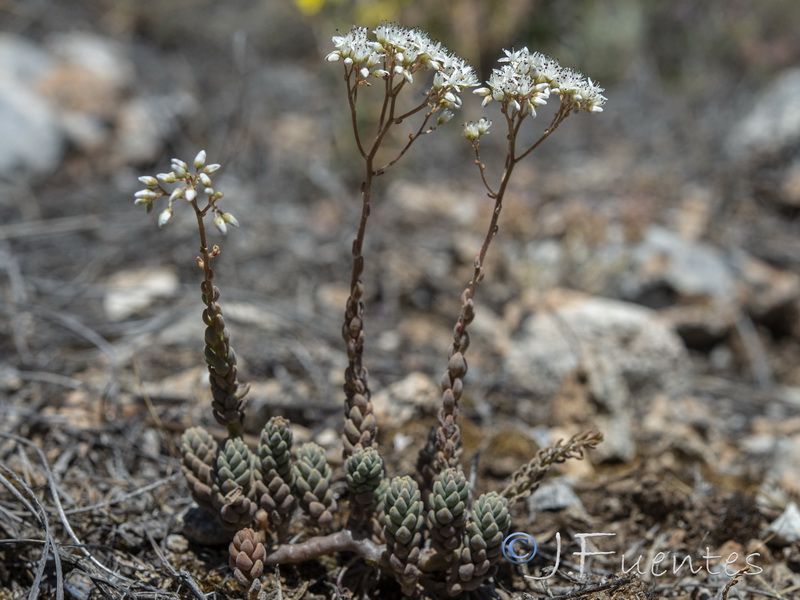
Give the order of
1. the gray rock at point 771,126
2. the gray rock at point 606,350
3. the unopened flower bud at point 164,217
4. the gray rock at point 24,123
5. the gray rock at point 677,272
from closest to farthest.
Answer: the unopened flower bud at point 164,217
the gray rock at point 606,350
the gray rock at point 677,272
the gray rock at point 24,123
the gray rock at point 771,126

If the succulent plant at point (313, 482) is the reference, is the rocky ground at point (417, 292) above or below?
above

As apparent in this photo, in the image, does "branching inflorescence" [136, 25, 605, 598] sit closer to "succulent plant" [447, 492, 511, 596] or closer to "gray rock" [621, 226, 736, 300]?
"succulent plant" [447, 492, 511, 596]

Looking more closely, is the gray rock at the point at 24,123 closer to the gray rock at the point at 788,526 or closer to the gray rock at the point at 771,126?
the gray rock at the point at 788,526

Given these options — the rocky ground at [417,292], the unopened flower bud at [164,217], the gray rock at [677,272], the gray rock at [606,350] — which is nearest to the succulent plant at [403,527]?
the rocky ground at [417,292]

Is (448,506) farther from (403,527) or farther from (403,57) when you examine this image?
(403,57)

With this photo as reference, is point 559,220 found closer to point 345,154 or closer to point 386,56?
point 345,154

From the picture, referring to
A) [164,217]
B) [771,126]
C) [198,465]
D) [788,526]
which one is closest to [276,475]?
[198,465]

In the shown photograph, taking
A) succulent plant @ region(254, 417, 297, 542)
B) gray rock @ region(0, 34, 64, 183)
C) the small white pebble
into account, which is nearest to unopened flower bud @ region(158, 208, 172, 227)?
succulent plant @ region(254, 417, 297, 542)
